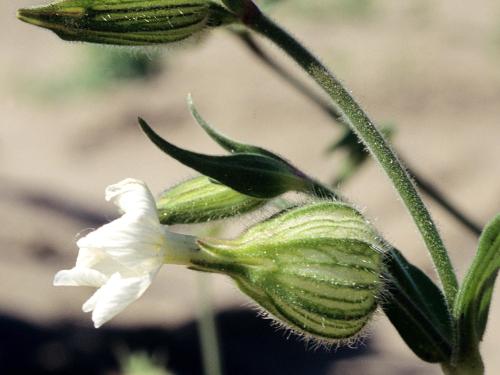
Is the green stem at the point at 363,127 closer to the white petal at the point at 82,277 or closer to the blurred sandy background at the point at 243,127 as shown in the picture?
the white petal at the point at 82,277

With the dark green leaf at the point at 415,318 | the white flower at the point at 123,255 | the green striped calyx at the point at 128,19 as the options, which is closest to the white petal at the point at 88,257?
the white flower at the point at 123,255

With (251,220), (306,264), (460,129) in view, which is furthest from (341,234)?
(460,129)

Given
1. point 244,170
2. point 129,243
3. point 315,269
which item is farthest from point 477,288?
point 129,243

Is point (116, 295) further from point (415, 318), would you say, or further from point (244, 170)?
point (415, 318)

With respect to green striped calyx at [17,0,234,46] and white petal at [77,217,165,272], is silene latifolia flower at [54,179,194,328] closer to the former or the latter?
white petal at [77,217,165,272]

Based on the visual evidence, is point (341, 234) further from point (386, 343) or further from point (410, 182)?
point (386, 343)

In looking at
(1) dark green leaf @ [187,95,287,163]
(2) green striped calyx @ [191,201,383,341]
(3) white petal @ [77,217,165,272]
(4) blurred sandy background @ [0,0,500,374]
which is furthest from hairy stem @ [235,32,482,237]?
(4) blurred sandy background @ [0,0,500,374]
